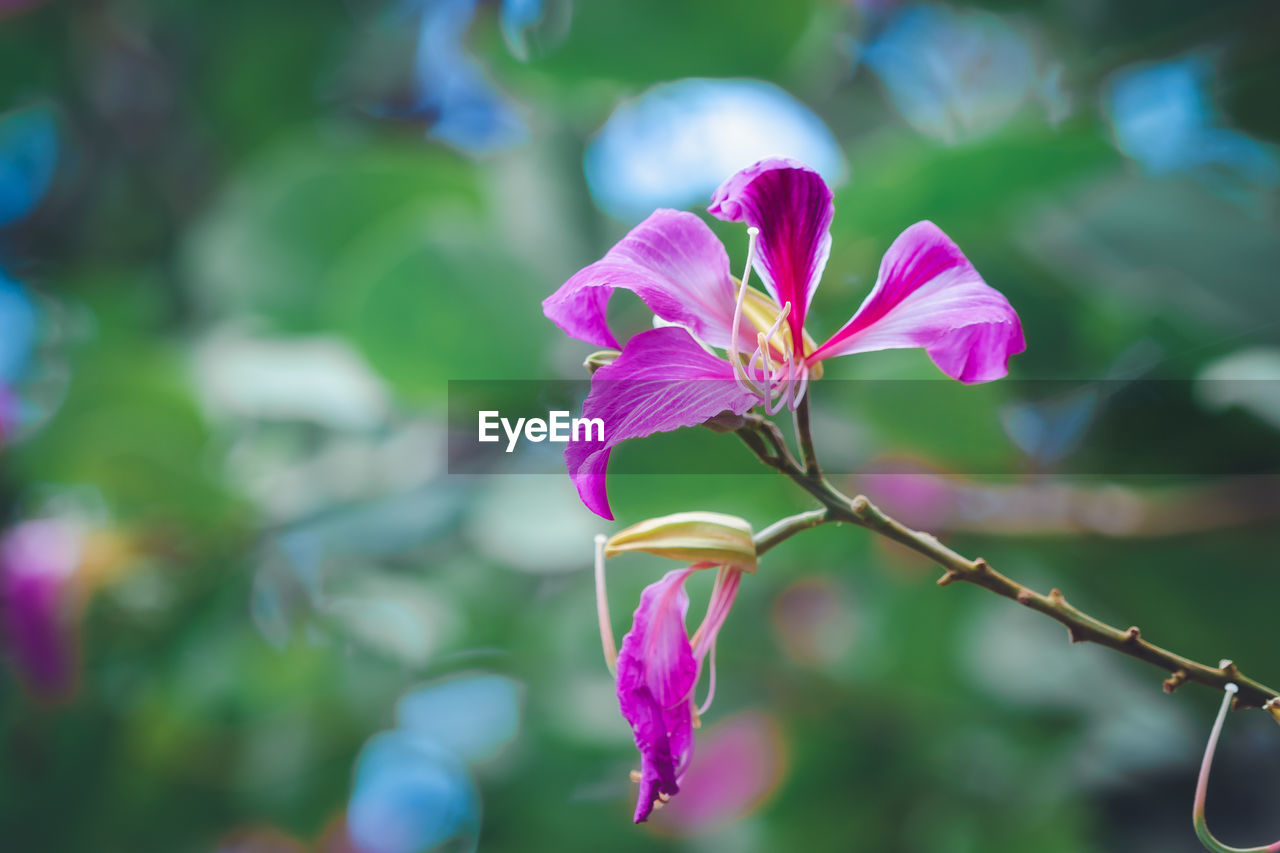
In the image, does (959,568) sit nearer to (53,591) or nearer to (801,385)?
(801,385)

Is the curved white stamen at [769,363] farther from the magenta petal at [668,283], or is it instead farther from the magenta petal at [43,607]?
the magenta petal at [43,607]

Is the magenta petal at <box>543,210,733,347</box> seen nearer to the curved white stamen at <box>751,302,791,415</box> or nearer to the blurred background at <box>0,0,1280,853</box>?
the curved white stamen at <box>751,302,791,415</box>

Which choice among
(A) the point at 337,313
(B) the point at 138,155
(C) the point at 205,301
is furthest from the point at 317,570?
(B) the point at 138,155

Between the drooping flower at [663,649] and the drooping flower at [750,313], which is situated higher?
the drooping flower at [750,313]

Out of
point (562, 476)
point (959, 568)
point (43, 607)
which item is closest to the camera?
point (959, 568)

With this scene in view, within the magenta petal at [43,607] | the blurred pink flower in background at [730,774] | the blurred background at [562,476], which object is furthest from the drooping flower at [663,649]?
the magenta petal at [43,607]

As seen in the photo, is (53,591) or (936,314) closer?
(936,314)

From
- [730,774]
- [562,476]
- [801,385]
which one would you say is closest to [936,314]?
[801,385]
